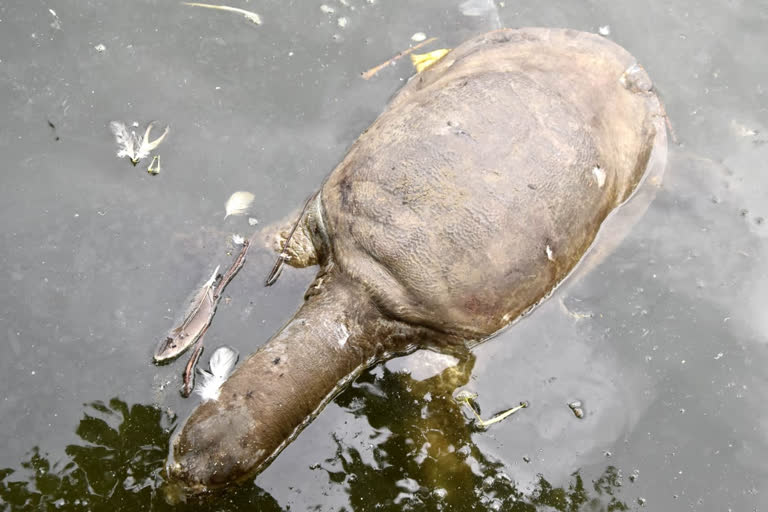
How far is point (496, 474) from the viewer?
365 centimetres

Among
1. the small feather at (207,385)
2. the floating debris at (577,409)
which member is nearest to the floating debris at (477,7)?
the floating debris at (577,409)

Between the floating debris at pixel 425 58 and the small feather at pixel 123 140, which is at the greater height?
A: the floating debris at pixel 425 58

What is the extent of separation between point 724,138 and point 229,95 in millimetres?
3025

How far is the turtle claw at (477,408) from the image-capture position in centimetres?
374

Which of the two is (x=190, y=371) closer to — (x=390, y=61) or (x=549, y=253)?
(x=549, y=253)

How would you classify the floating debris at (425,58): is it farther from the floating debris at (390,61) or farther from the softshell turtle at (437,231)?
the softshell turtle at (437,231)

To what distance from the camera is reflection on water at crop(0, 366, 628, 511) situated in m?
→ 3.39

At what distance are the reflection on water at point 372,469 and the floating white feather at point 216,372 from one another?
0.77ft

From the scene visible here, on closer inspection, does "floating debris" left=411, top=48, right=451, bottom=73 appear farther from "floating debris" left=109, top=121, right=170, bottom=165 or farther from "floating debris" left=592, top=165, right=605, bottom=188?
"floating debris" left=109, top=121, right=170, bottom=165

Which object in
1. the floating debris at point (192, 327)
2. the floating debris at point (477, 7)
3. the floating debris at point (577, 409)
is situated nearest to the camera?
the floating debris at point (192, 327)

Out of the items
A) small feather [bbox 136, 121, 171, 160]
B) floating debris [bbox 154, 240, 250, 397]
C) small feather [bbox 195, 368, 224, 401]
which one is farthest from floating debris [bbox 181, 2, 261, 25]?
small feather [bbox 195, 368, 224, 401]

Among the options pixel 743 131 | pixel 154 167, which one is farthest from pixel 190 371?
pixel 743 131

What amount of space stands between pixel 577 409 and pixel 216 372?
1852 millimetres

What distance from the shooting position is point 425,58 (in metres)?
4.52
